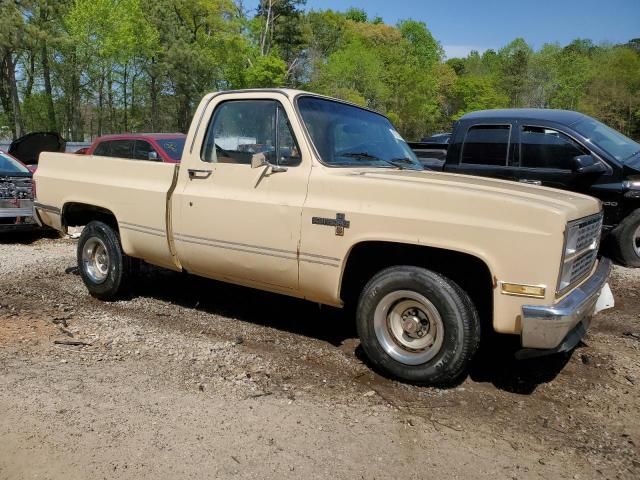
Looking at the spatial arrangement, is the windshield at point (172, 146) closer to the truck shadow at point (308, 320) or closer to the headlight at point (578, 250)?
the truck shadow at point (308, 320)

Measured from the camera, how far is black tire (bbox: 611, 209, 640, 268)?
688 cm

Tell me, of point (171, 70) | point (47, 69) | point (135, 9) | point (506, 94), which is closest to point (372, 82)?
point (506, 94)

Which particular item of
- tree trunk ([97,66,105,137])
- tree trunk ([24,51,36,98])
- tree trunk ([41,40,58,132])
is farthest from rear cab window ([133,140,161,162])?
tree trunk ([24,51,36,98])

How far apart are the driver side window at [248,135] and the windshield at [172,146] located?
5872 mm

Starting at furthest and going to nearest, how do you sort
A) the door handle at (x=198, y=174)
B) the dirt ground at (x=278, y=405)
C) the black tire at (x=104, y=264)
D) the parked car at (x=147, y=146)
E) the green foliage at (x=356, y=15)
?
the green foliage at (x=356, y=15)
the parked car at (x=147, y=146)
the black tire at (x=104, y=264)
the door handle at (x=198, y=174)
the dirt ground at (x=278, y=405)

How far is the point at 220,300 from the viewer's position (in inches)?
229

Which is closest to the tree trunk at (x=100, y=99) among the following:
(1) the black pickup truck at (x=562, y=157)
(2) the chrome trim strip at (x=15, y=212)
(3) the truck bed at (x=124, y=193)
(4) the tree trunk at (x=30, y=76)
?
(4) the tree trunk at (x=30, y=76)

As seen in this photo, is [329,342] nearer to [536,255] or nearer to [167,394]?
[167,394]

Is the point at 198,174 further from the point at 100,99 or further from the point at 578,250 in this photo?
the point at 100,99

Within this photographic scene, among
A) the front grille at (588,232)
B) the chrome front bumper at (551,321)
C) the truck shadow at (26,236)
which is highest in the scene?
the front grille at (588,232)

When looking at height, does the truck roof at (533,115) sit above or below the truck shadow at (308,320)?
above

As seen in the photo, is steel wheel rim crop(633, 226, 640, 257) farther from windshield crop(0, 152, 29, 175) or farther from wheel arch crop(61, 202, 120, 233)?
windshield crop(0, 152, 29, 175)

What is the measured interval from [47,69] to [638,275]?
41.0 metres

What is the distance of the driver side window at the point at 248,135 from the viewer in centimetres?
429
